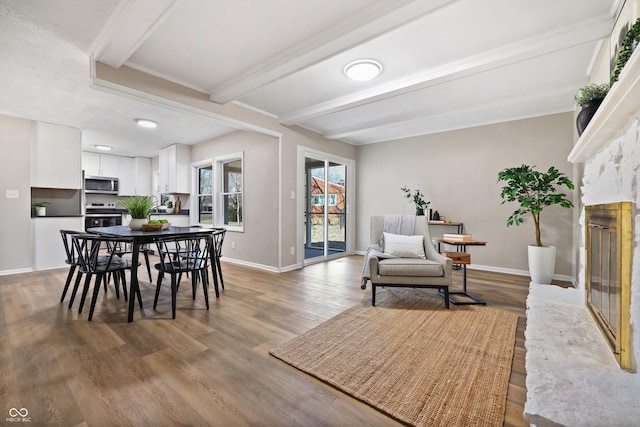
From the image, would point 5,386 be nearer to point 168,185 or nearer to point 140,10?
point 140,10

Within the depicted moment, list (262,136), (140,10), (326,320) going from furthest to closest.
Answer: (262,136) < (326,320) < (140,10)

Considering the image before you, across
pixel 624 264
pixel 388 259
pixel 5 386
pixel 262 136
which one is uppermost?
pixel 262 136

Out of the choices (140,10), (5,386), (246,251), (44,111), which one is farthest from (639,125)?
(44,111)

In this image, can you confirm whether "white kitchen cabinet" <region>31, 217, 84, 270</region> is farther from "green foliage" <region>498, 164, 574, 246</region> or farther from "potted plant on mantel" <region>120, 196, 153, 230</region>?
"green foliage" <region>498, 164, 574, 246</region>

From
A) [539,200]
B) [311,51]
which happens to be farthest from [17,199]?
[539,200]

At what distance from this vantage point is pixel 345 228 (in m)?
6.25

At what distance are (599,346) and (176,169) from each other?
6658mm

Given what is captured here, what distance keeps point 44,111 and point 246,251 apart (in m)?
3.53

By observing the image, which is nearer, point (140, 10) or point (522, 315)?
point (140, 10)

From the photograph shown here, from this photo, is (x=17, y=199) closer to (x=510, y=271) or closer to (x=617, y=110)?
(x=617, y=110)

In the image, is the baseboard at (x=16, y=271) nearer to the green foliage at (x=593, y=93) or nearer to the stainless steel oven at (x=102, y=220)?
the stainless steel oven at (x=102, y=220)

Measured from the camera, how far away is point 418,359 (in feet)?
6.36

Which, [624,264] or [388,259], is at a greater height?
[624,264]

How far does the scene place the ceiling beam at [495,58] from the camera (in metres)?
2.21
